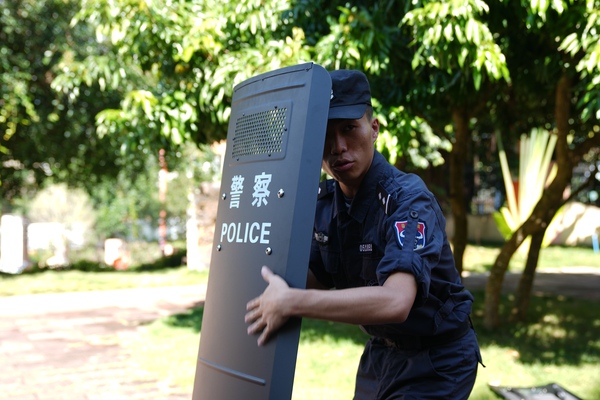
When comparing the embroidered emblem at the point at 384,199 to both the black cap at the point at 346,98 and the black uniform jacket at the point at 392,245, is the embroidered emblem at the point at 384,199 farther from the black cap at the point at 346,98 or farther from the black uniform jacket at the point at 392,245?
the black cap at the point at 346,98

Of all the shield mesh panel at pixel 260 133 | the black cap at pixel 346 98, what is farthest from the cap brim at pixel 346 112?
the shield mesh panel at pixel 260 133

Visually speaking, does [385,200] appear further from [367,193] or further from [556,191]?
[556,191]

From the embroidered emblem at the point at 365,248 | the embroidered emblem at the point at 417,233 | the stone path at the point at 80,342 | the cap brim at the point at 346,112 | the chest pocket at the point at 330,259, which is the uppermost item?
the cap brim at the point at 346,112

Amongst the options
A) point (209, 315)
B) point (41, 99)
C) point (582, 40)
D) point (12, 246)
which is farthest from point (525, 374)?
point (12, 246)

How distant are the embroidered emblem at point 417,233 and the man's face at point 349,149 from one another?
0.91 feet

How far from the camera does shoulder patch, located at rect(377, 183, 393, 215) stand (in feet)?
6.87

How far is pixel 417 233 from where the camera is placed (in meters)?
1.97

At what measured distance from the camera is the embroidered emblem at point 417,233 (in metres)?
1.95

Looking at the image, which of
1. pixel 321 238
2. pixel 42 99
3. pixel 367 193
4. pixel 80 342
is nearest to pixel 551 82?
pixel 321 238

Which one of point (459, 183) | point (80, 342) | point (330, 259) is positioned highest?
point (459, 183)

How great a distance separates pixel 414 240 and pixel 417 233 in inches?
1.1

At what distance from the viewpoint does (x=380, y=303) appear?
1.82 meters

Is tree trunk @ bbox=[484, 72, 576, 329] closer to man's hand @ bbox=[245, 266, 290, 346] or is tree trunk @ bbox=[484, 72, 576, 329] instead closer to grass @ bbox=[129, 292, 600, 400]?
grass @ bbox=[129, 292, 600, 400]

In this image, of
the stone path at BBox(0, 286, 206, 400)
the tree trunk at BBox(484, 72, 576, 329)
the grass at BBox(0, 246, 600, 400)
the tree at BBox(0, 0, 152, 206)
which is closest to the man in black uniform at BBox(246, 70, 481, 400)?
the grass at BBox(0, 246, 600, 400)
